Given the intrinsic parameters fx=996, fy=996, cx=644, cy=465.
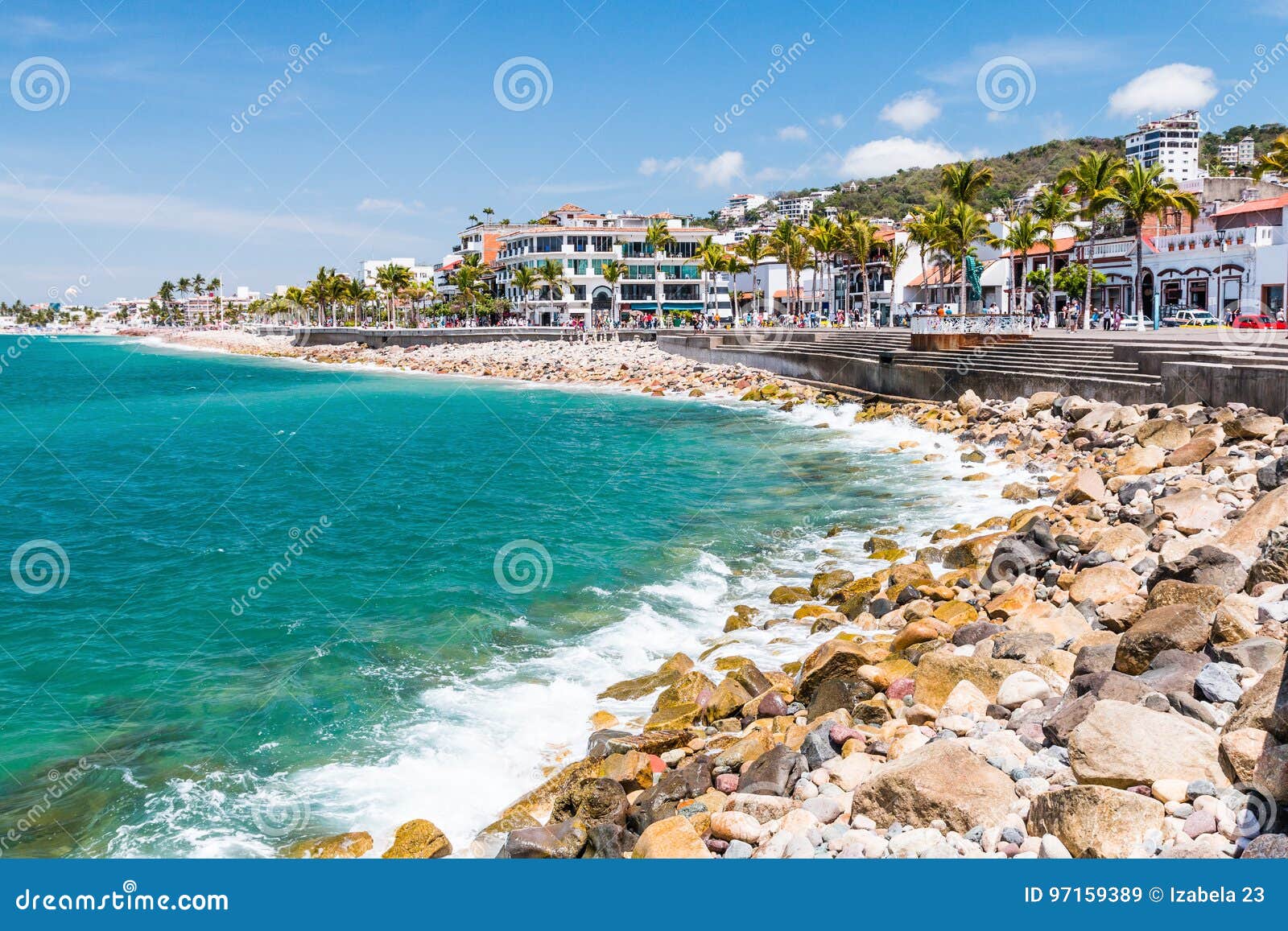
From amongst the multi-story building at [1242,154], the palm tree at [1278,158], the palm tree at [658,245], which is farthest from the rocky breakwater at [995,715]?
the multi-story building at [1242,154]

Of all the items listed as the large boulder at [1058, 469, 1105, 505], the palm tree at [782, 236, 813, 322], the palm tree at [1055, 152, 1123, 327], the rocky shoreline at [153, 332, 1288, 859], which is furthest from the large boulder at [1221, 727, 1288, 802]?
the palm tree at [782, 236, 813, 322]

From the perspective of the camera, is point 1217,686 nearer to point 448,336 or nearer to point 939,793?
point 939,793

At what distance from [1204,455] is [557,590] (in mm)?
14461

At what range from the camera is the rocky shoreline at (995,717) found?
7.68 m

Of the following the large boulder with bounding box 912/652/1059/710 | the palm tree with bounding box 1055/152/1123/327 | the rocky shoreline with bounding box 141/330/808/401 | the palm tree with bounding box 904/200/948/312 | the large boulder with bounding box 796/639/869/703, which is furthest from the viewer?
the palm tree with bounding box 904/200/948/312

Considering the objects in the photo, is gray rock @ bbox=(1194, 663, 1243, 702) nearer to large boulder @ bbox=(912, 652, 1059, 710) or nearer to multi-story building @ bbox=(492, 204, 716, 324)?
large boulder @ bbox=(912, 652, 1059, 710)

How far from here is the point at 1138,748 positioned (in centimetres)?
807

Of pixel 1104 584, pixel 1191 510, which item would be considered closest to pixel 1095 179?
pixel 1191 510

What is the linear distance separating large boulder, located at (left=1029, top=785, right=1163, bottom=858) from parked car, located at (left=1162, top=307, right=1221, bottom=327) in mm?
45764

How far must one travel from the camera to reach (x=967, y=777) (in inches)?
323

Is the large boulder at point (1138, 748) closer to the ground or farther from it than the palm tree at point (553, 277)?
closer to the ground

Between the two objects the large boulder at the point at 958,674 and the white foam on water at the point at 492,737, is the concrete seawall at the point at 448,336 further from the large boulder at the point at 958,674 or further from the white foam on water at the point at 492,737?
the large boulder at the point at 958,674

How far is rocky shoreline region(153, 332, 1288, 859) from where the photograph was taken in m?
7.71

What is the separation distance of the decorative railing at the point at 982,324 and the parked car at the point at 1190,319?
8185 millimetres
